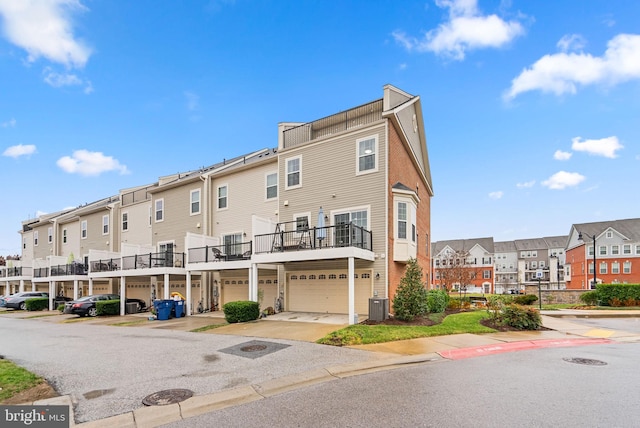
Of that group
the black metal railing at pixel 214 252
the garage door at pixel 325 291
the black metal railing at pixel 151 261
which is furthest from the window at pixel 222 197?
the garage door at pixel 325 291

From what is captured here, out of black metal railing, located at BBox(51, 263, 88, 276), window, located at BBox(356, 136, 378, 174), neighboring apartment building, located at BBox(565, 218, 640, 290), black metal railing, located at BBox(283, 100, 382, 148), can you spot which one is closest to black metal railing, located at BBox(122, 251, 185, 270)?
Answer: black metal railing, located at BBox(51, 263, 88, 276)

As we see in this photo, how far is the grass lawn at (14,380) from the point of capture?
607cm

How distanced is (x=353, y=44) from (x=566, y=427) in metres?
17.8

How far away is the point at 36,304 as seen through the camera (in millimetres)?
27594

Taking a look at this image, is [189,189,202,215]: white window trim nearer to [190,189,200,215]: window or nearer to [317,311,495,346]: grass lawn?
[190,189,200,215]: window

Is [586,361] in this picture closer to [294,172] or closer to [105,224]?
[294,172]

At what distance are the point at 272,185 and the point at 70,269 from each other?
67.3 ft

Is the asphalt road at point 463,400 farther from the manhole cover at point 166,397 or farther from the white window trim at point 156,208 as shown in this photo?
the white window trim at point 156,208

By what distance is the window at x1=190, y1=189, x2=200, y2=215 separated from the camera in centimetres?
2283

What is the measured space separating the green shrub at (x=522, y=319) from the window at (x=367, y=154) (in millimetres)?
7891

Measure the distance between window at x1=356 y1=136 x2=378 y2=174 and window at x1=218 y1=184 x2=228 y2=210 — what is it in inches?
371

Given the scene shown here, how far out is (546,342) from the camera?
10383 mm

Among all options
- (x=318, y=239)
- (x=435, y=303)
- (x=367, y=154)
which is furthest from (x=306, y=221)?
(x=435, y=303)

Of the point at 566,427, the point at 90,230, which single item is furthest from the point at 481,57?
the point at 90,230
